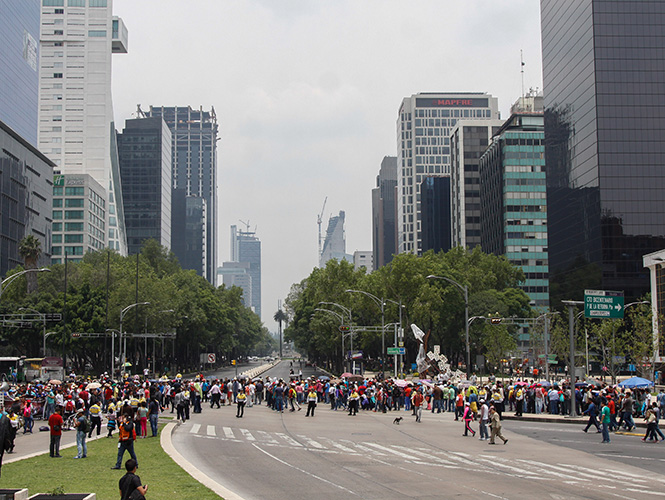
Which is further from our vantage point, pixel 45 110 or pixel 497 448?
pixel 45 110

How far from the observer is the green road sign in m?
36.2

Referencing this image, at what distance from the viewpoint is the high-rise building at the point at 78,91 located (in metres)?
182

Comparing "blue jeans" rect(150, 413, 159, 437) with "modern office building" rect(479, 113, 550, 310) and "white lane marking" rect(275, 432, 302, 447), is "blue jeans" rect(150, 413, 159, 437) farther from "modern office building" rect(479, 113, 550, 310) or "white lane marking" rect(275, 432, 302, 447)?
"modern office building" rect(479, 113, 550, 310)

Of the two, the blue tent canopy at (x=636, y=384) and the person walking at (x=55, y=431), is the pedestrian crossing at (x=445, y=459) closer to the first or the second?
the person walking at (x=55, y=431)

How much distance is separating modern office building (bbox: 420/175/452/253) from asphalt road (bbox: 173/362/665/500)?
543ft

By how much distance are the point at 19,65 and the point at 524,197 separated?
100 metres

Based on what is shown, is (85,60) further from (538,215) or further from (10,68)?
(538,215)

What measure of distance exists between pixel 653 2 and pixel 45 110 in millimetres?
146312

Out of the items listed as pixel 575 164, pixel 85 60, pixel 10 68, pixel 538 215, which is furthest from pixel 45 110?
pixel 575 164

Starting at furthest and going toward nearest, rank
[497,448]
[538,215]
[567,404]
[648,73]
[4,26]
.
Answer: [538,215] < [4,26] < [648,73] < [567,404] < [497,448]

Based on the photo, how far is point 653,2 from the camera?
311ft

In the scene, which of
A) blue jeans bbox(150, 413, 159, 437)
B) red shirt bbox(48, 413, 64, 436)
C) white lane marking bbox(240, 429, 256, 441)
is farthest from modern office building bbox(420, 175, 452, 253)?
red shirt bbox(48, 413, 64, 436)

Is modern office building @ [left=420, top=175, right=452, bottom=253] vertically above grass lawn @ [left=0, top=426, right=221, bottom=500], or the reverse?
modern office building @ [left=420, top=175, right=452, bottom=253]

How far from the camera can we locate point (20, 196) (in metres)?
114
